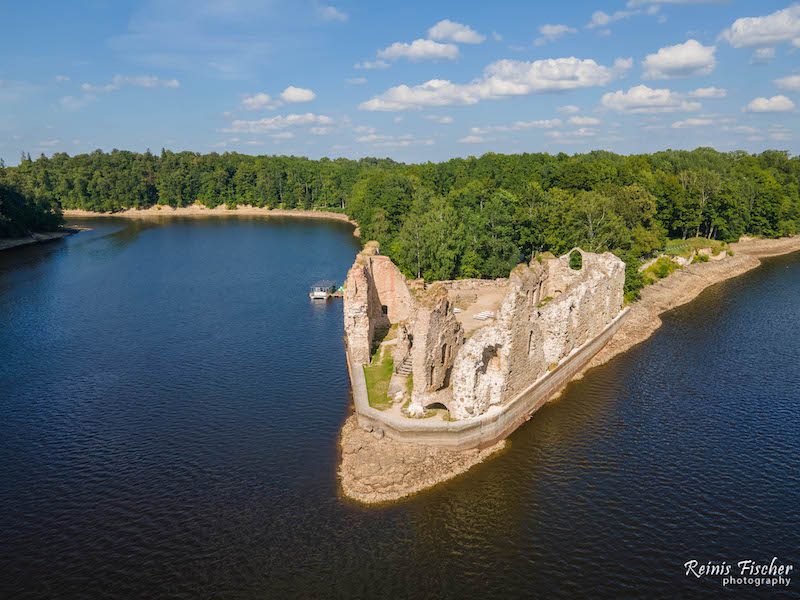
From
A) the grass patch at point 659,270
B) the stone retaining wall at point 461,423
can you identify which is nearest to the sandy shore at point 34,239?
the stone retaining wall at point 461,423

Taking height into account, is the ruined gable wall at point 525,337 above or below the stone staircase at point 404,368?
above

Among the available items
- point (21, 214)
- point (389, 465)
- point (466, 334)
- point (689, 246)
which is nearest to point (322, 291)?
point (466, 334)

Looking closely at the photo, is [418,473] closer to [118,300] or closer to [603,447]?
[603,447]

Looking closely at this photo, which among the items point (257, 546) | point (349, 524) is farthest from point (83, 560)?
point (349, 524)

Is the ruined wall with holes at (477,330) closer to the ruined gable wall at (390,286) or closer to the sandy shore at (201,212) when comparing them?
the ruined gable wall at (390,286)

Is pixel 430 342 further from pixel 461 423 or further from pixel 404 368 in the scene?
pixel 404 368

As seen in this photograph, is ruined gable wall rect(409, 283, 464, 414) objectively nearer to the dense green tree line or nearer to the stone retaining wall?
the stone retaining wall
